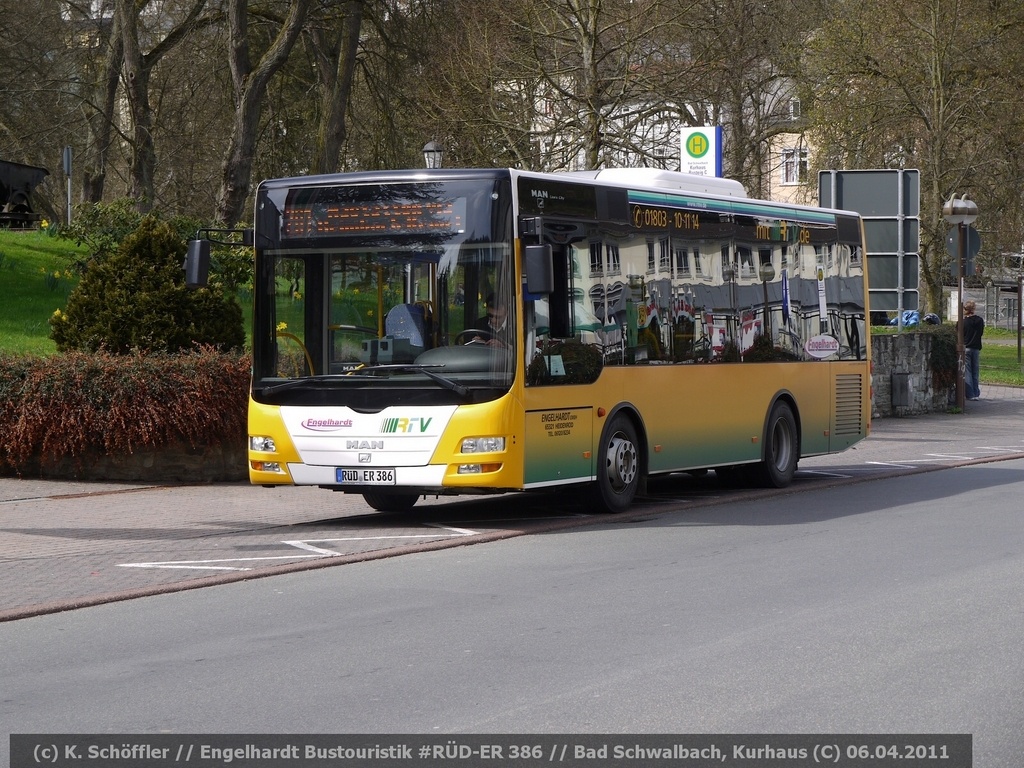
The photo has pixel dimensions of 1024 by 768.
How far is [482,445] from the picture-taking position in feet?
39.8

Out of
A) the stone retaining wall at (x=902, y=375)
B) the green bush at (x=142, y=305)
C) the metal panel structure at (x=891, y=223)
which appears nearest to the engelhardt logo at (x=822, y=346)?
the green bush at (x=142, y=305)

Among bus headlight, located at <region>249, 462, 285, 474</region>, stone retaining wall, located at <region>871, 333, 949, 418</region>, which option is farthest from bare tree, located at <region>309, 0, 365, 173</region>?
bus headlight, located at <region>249, 462, 285, 474</region>

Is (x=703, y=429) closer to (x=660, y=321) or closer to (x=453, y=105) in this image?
Result: (x=660, y=321)

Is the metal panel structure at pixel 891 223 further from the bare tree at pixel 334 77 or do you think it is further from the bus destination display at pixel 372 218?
the bus destination display at pixel 372 218

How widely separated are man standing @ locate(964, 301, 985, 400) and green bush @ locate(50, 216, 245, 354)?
56.7 feet

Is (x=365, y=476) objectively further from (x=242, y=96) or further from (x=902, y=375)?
(x=902, y=375)

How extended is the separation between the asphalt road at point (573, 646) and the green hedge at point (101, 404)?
523 centimetres

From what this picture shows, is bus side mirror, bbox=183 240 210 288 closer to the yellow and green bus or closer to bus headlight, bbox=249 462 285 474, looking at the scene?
the yellow and green bus

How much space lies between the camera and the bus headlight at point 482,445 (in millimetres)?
12109

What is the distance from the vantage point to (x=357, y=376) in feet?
41.2

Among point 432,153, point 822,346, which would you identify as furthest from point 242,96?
point 822,346

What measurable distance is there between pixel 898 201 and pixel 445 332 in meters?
14.1

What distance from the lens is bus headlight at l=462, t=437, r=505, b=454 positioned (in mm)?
12109

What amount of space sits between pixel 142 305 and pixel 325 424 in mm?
5549
